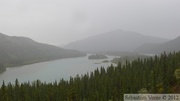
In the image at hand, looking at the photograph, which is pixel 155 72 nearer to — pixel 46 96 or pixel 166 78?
pixel 166 78

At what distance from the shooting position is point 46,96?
129 m

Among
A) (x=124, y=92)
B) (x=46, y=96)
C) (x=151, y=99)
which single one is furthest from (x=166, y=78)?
(x=46, y=96)

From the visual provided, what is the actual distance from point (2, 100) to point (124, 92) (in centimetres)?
6301

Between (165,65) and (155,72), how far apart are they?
15018 mm

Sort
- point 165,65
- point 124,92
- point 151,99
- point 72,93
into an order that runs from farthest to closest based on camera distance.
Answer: point 165,65 < point 72,93 < point 124,92 < point 151,99

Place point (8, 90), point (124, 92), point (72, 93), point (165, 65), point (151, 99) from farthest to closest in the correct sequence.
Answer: point (165, 65), point (8, 90), point (72, 93), point (124, 92), point (151, 99)

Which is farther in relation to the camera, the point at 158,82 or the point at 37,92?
the point at 37,92

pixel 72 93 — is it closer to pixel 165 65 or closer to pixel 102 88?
pixel 102 88

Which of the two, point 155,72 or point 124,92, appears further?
point 155,72

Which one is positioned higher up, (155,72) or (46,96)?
(155,72)

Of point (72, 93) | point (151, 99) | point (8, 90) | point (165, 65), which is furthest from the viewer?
point (165, 65)

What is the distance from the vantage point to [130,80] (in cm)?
13162

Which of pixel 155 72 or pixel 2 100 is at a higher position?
pixel 155 72

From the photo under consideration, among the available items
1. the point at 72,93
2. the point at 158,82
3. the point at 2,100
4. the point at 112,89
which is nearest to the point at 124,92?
the point at 112,89
